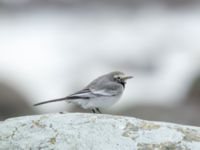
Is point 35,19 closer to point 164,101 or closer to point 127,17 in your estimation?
point 127,17

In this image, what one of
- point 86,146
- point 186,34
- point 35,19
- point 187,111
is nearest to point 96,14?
point 35,19

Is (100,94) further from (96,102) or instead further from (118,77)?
(118,77)

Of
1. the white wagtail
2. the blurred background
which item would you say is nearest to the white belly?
the white wagtail

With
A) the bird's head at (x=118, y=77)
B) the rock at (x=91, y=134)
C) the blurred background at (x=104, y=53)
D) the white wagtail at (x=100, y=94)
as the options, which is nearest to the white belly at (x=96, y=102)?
the white wagtail at (x=100, y=94)

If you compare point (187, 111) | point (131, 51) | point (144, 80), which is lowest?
point (187, 111)

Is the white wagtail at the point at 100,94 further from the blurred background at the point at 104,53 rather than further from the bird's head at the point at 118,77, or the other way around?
the blurred background at the point at 104,53
